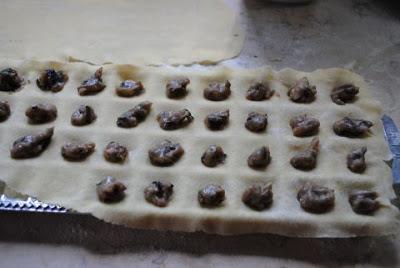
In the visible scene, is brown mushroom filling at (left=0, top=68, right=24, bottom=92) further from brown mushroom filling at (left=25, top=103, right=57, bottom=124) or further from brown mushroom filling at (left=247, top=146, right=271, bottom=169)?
brown mushroom filling at (left=247, top=146, right=271, bottom=169)

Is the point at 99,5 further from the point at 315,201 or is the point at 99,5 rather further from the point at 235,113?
the point at 315,201

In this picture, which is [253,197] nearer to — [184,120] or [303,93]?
[184,120]

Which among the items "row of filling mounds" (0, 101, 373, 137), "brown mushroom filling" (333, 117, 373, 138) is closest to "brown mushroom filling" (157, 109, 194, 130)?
"row of filling mounds" (0, 101, 373, 137)

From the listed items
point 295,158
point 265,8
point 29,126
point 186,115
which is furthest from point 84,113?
point 265,8

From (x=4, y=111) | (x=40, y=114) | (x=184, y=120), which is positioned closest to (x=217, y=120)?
(x=184, y=120)

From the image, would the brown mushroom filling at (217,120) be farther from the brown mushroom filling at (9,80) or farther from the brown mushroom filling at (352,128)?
the brown mushroom filling at (9,80)

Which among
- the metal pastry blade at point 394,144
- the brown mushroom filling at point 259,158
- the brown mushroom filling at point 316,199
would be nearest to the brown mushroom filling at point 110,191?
the brown mushroom filling at point 259,158
